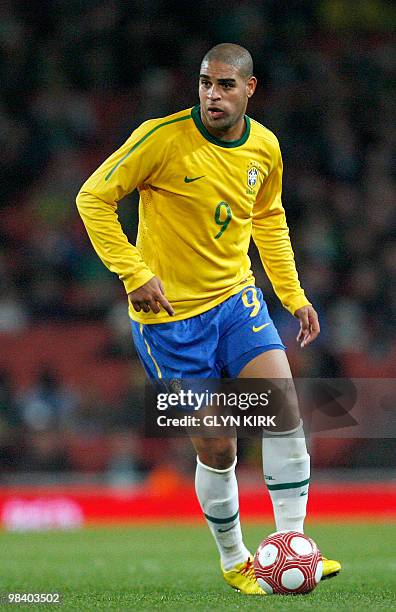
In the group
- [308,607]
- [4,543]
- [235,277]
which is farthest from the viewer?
[4,543]

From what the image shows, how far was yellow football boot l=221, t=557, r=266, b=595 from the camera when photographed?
224 inches

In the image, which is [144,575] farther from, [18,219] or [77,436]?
[18,219]

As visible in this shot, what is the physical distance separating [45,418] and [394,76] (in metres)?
6.45

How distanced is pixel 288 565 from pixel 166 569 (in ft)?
7.44

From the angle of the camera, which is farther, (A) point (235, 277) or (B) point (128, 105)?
(B) point (128, 105)

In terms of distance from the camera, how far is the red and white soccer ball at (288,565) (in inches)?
207

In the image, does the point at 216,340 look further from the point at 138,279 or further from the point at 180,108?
the point at 180,108

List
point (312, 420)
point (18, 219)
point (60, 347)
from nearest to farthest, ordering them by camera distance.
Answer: point (312, 420) < point (60, 347) < point (18, 219)

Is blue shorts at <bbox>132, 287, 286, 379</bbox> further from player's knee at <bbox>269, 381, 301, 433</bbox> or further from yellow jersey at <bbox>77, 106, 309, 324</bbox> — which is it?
player's knee at <bbox>269, 381, 301, 433</bbox>

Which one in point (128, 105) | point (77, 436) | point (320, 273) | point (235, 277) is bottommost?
point (77, 436)

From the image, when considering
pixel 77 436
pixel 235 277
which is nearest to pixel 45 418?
pixel 77 436

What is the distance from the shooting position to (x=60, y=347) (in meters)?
13.8

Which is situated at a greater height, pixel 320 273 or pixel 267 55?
pixel 267 55

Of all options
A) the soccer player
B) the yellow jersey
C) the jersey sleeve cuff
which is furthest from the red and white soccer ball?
the jersey sleeve cuff
